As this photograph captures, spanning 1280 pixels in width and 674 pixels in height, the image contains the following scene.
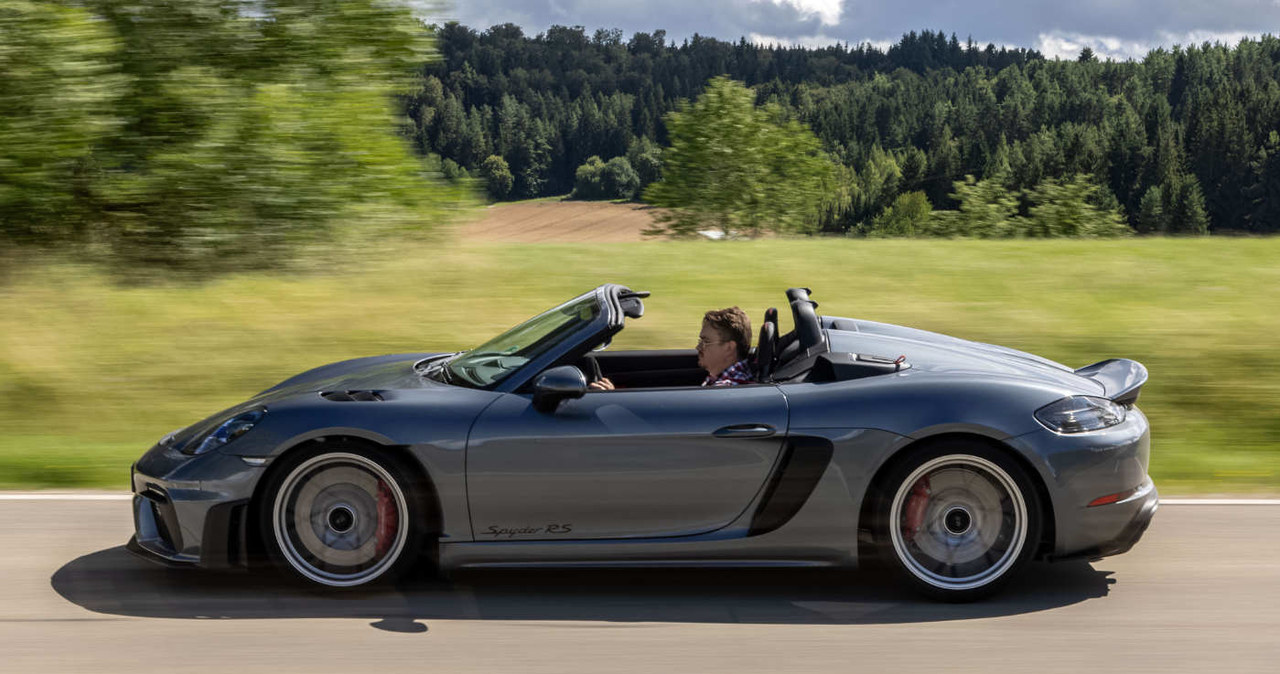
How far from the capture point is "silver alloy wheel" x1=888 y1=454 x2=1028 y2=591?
14.8ft

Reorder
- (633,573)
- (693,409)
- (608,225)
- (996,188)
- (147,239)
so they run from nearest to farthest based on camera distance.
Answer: (693,409) → (633,573) → (147,239) → (996,188) → (608,225)

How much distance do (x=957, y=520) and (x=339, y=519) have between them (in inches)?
87.6

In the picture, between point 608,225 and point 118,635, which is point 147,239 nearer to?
point 118,635

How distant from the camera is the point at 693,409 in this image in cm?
448

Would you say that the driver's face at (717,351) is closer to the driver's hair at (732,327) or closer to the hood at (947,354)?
the driver's hair at (732,327)

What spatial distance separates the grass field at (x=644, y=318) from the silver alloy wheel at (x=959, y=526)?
8.38 feet

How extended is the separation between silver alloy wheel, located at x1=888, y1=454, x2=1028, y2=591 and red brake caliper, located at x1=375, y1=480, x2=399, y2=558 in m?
1.82

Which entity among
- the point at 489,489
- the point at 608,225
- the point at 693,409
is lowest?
the point at 608,225

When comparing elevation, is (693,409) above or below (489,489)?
above

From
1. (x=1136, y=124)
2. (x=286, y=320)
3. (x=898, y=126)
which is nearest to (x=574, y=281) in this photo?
(x=286, y=320)

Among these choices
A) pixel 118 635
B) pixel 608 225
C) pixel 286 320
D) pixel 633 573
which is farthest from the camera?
pixel 608 225

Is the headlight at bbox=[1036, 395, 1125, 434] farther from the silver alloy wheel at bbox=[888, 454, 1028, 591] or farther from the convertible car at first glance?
the silver alloy wheel at bbox=[888, 454, 1028, 591]

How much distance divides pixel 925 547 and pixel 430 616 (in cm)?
177

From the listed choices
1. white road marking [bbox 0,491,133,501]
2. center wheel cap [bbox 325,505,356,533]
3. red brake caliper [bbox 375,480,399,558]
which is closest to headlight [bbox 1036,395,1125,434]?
red brake caliper [bbox 375,480,399,558]
